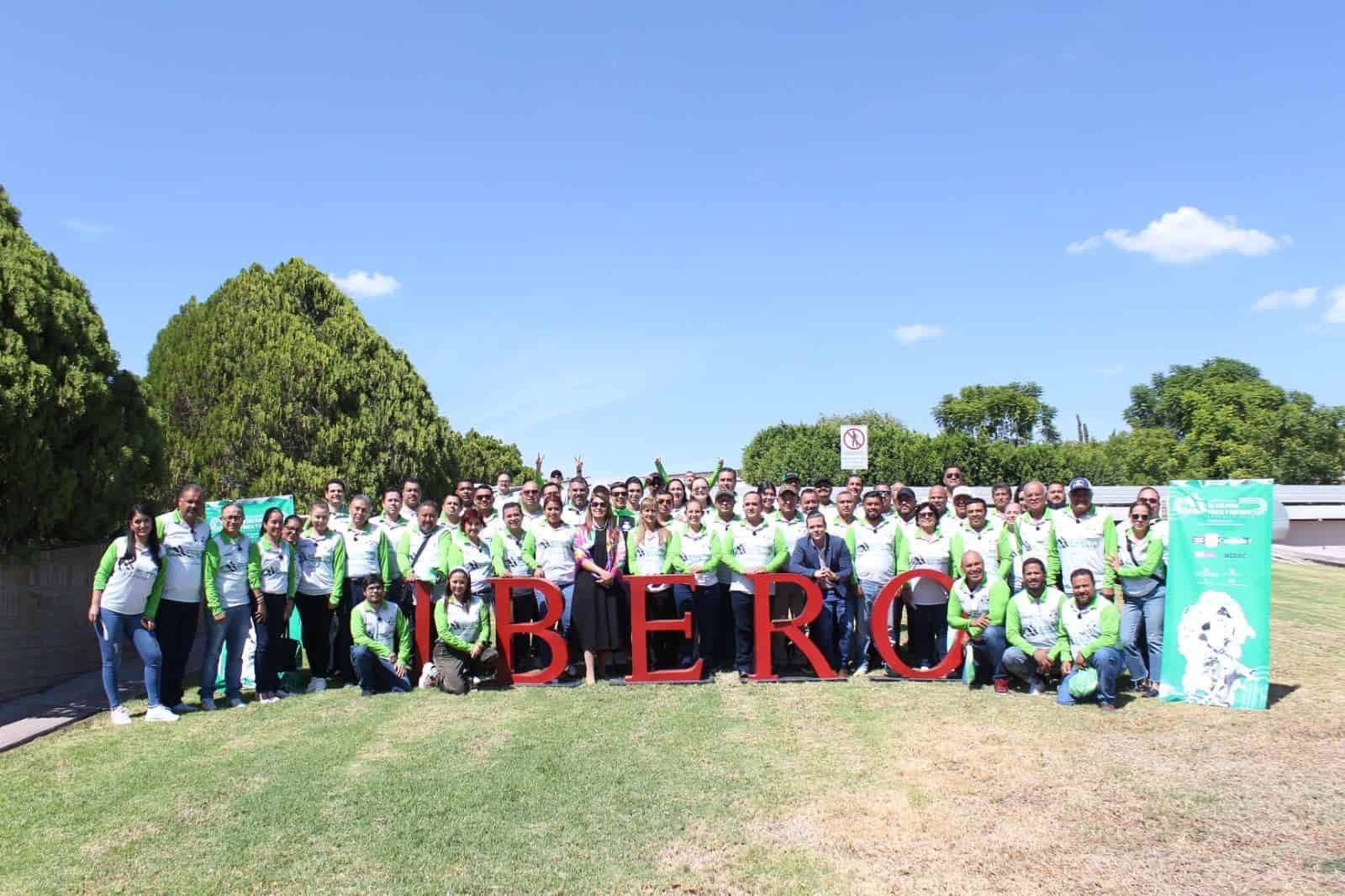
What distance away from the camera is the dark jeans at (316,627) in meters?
8.79

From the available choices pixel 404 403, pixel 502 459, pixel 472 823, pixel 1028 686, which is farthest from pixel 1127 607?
pixel 502 459

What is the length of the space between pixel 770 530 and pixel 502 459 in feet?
103

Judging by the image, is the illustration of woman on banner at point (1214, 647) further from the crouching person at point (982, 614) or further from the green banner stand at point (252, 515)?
the green banner stand at point (252, 515)

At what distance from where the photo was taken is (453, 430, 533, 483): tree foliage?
25750 millimetres

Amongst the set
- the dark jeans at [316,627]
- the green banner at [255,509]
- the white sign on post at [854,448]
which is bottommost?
the dark jeans at [316,627]

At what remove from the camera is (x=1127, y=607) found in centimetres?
836

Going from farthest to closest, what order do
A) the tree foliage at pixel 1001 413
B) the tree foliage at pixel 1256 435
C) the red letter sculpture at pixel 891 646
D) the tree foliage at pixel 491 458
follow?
1. the tree foliage at pixel 1001 413
2. the tree foliage at pixel 1256 435
3. the tree foliage at pixel 491 458
4. the red letter sculpture at pixel 891 646

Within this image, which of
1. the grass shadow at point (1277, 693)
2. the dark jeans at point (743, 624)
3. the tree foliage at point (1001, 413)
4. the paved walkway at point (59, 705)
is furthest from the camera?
the tree foliage at point (1001, 413)

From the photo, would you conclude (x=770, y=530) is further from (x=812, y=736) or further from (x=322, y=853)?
(x=322, y=853)

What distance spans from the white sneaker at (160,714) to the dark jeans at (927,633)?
21.5 ft

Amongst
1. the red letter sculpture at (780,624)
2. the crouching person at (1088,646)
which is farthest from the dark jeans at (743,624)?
the crouching person at (1088,646)

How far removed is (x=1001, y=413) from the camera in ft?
240

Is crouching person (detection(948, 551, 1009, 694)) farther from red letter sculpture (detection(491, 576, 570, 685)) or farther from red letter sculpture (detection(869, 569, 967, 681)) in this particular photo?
red letter sculpture (detection(491, 576, 570, 685))

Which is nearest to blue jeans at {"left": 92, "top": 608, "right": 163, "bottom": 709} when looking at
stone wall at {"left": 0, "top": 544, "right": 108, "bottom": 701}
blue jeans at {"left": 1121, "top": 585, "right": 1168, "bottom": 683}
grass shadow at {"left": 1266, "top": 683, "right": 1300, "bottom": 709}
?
stone wall at {"left": 0, "top": 544, "right": 108, "bottom": 701}
